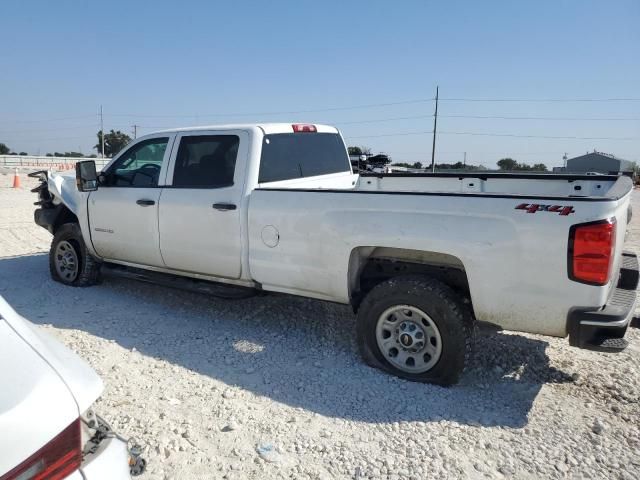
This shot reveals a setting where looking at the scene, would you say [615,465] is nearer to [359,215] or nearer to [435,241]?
[435,241]

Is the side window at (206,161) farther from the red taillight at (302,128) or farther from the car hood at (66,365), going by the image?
the car hood at (66,365)

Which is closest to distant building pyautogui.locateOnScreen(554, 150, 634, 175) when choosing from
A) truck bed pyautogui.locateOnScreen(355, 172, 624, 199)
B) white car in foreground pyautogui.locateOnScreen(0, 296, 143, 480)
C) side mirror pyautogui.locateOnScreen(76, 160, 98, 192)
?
truck bed pyautogui.locateOnScreen(355, 172, 624, 199)

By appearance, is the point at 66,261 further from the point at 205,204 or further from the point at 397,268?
the point at 397,268

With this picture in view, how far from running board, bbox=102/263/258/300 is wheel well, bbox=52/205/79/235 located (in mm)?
915

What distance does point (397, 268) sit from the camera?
3.89 m

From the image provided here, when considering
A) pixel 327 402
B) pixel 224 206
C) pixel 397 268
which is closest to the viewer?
pixel 327 402

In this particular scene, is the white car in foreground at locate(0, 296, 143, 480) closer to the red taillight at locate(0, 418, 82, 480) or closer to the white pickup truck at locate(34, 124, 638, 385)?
the red taillight at locate(0, 418, 82, 480)

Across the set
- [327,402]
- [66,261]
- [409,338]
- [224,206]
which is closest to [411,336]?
[409,338]

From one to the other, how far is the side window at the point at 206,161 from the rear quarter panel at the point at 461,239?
23.2 inches

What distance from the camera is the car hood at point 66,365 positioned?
4.75ft

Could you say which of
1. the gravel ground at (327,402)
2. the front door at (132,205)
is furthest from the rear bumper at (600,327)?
the front door at (132,205)

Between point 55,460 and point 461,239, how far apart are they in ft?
8.68

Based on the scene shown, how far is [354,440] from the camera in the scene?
292 centimetres

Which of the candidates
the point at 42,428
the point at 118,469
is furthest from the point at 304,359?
the point at 42,428
